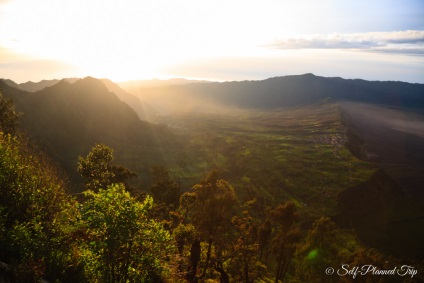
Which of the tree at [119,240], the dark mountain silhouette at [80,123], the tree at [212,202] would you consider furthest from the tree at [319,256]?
the dark mountain silhouette at [80,123]

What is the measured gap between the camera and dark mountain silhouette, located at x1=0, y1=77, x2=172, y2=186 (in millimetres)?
128750

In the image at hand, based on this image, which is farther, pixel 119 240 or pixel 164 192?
pixel 164 192

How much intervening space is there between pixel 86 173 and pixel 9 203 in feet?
105

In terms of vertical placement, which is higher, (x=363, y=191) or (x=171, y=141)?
(x=171, y=141)

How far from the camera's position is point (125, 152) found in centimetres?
14812

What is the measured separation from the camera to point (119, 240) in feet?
64.8

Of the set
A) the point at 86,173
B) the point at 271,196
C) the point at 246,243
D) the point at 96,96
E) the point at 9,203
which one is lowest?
the point at 271,196

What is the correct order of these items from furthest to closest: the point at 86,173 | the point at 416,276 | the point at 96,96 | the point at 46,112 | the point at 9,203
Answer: the point at 96,96 → the point at 46,112 → the point at 86,173 → the point at 416,276 → the point at 9,203

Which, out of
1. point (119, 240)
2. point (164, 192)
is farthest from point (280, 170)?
point (119, 240)

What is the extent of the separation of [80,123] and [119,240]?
145 meters

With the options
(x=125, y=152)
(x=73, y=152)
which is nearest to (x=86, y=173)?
(x=73, y=152)

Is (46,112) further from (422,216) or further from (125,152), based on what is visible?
(422,216)

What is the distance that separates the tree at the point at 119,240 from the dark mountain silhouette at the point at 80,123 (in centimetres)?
9674

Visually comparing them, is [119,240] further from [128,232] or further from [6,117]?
[6,117]
